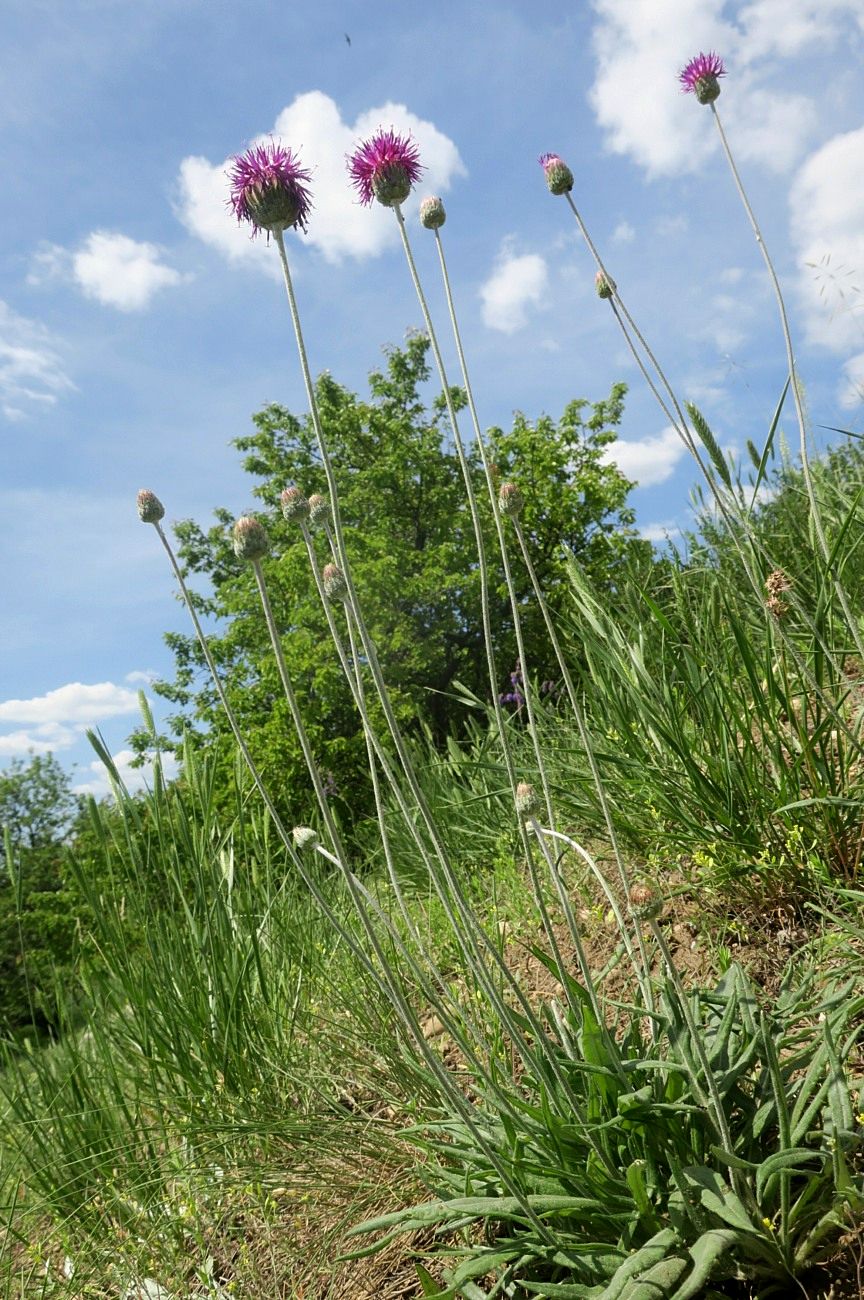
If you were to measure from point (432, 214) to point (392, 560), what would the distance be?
12785 mm

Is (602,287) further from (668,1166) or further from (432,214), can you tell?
(668,1166)

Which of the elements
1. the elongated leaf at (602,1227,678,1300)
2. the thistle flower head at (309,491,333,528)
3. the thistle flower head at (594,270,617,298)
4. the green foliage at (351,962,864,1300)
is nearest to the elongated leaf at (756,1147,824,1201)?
the green foliage at (351,962,864,1300)

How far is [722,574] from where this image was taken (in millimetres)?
2762

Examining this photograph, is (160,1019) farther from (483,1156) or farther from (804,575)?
(804,575)

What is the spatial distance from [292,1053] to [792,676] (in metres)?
1.89

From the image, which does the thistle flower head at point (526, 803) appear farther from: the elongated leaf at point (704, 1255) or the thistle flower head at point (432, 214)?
the thistle flower head at point (432, 214)

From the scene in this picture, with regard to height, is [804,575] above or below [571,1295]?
above

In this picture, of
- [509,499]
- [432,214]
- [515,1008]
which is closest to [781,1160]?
[515,1008]

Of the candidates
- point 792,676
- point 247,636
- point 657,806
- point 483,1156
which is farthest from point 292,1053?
point 247,636

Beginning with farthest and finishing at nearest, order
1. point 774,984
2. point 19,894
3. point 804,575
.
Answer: point 804,575
point 19,894
point 774,984

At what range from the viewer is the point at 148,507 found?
1.82m

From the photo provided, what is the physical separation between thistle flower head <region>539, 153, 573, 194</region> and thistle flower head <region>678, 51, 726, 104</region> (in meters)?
0.64

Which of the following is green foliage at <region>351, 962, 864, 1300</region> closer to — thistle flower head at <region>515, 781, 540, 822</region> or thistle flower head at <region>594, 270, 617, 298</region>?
thistle flower head at <region>515, 781, 540, 822</region>

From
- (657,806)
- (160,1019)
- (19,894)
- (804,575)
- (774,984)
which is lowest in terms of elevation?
(774,984)
